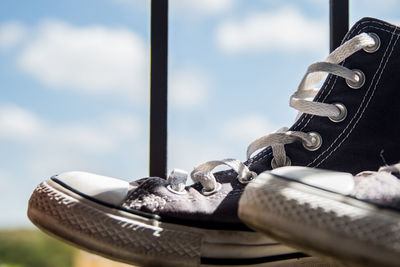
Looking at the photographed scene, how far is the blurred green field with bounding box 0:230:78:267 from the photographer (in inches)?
184

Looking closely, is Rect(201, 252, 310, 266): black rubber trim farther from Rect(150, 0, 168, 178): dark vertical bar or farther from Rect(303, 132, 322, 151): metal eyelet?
Rect(150, 0, 168, 178): dark vertical bar

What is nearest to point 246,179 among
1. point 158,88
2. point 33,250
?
point 158,88

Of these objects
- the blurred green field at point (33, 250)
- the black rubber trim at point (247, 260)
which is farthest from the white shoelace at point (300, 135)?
the blurred green field at point (33, 250)

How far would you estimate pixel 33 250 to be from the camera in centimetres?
484

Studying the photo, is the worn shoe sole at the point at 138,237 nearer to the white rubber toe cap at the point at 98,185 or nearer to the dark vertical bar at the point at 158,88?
the white rubber toe cap at the point at 98,185

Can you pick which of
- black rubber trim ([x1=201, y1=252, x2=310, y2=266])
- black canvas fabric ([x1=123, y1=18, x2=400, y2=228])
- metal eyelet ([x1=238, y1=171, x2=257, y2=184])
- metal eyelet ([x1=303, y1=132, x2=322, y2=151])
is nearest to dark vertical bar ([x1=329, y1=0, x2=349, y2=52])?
black canvas fabric ([x1=123, y1=18, x2=400, y2=228])

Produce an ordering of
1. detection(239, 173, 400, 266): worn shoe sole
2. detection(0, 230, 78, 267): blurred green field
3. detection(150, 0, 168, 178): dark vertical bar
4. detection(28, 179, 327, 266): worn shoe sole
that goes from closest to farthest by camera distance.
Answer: detection(239, 173, 400, 266): worn shoe sole < detection(28, 179, 327, 266): worn shoe sole < detection(150, 0, 168, 178): dark vertical bar < detection(0, 230, 78, 267): blurred green field

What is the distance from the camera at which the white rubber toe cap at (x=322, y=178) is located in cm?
53

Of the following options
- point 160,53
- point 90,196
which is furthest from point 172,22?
point 90,196

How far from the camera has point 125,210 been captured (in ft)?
2.04

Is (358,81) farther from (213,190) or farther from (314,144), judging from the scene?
(213,190)

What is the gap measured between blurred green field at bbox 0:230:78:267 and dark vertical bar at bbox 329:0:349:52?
4249 millimetres

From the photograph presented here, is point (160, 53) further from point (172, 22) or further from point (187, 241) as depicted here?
point (187, 241)

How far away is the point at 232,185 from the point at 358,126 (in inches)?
10.2
